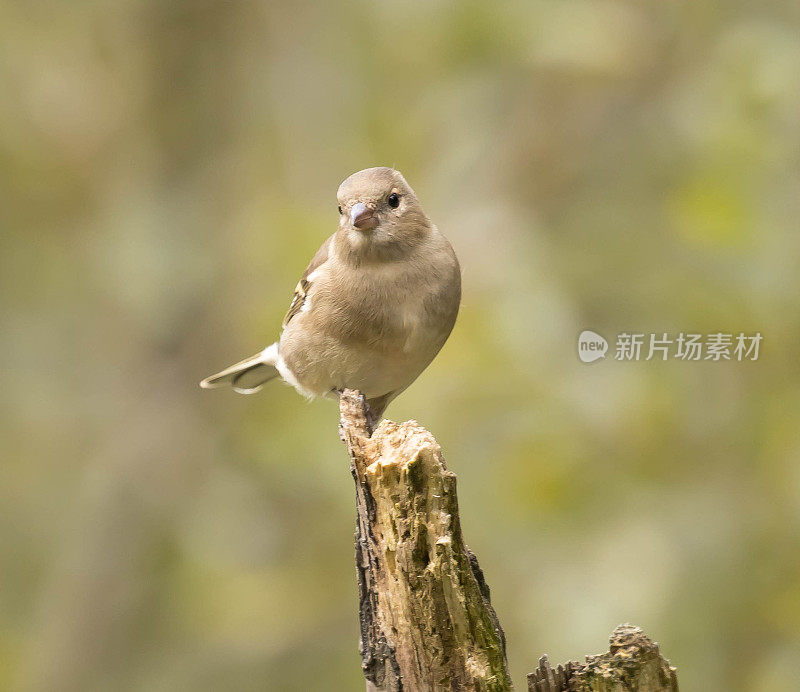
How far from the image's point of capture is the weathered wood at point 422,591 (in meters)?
2.72

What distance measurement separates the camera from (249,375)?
5.30 m

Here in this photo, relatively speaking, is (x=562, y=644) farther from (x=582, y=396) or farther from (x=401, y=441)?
(x=401, y=441)

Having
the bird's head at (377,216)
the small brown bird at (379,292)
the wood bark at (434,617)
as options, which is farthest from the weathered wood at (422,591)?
the bird's head at (377,216)

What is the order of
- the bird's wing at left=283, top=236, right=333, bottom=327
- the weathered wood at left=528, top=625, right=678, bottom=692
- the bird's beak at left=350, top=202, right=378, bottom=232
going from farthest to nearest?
the bird's wing at left=283, top=236, right=333, bottom=327 < the bird's beak at left=350, top=202, right=378, bottom=232 < the weathered wood at left=528, top=625, right=678, bottom=692

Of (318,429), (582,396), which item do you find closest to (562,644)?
(582,396)

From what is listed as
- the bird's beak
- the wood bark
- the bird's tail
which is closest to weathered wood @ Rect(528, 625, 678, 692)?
the wood bark

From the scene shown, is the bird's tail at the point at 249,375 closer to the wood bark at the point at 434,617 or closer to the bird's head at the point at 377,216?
the bird's head at the point at 377,216

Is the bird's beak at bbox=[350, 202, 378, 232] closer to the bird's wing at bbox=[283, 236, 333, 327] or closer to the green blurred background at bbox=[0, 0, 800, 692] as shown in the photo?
the bird's wing at bbox=[283, 236, 333, 327]

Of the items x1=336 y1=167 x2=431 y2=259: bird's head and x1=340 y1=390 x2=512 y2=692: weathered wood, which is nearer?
x1=340 y1=390 x2=512 y2=692: weathered wood

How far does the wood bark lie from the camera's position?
2693 millimetres

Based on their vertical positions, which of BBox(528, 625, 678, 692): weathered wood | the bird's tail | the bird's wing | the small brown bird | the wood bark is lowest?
BBox(528, 625, 678, 692): weathered wood

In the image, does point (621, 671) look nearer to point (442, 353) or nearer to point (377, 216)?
point (377, 216)

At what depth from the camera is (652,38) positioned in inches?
221

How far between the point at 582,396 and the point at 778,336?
33.9 inches
